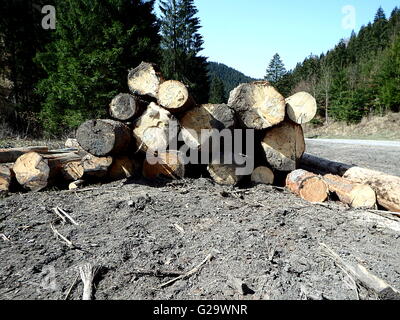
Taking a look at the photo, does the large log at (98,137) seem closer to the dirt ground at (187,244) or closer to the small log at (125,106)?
the small log at (125,106)

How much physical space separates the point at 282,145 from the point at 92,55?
840 centimetres

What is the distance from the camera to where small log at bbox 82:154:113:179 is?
356 centimetres

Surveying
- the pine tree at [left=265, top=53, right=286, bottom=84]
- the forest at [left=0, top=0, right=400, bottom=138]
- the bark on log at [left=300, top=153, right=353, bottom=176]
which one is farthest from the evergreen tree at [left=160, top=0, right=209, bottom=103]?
the pine tree at [left=265, top=53, right=286, bottom=84]

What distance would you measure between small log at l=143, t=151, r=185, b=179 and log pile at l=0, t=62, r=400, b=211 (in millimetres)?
14

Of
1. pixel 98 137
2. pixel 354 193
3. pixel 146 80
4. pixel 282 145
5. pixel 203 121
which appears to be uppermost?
pixel 146 80

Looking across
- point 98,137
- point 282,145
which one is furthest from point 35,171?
point 282,145

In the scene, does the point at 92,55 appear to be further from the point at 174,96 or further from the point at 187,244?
the point at 187,244

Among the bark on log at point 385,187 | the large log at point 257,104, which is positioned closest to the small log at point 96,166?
the large log at point 257,104

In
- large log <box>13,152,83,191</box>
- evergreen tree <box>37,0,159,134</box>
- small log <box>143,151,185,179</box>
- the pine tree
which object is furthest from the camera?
the pine tree

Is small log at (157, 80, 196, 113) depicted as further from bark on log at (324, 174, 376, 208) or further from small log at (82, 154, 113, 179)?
bark on log at (324, 174, 376, 208)

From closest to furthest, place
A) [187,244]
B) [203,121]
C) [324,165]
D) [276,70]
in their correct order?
[187,244]
[203,121]
[324,165]
[276,70]

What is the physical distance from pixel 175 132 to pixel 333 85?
28700mm

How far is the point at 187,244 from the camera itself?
2.20 m

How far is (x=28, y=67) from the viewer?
1323 cm
